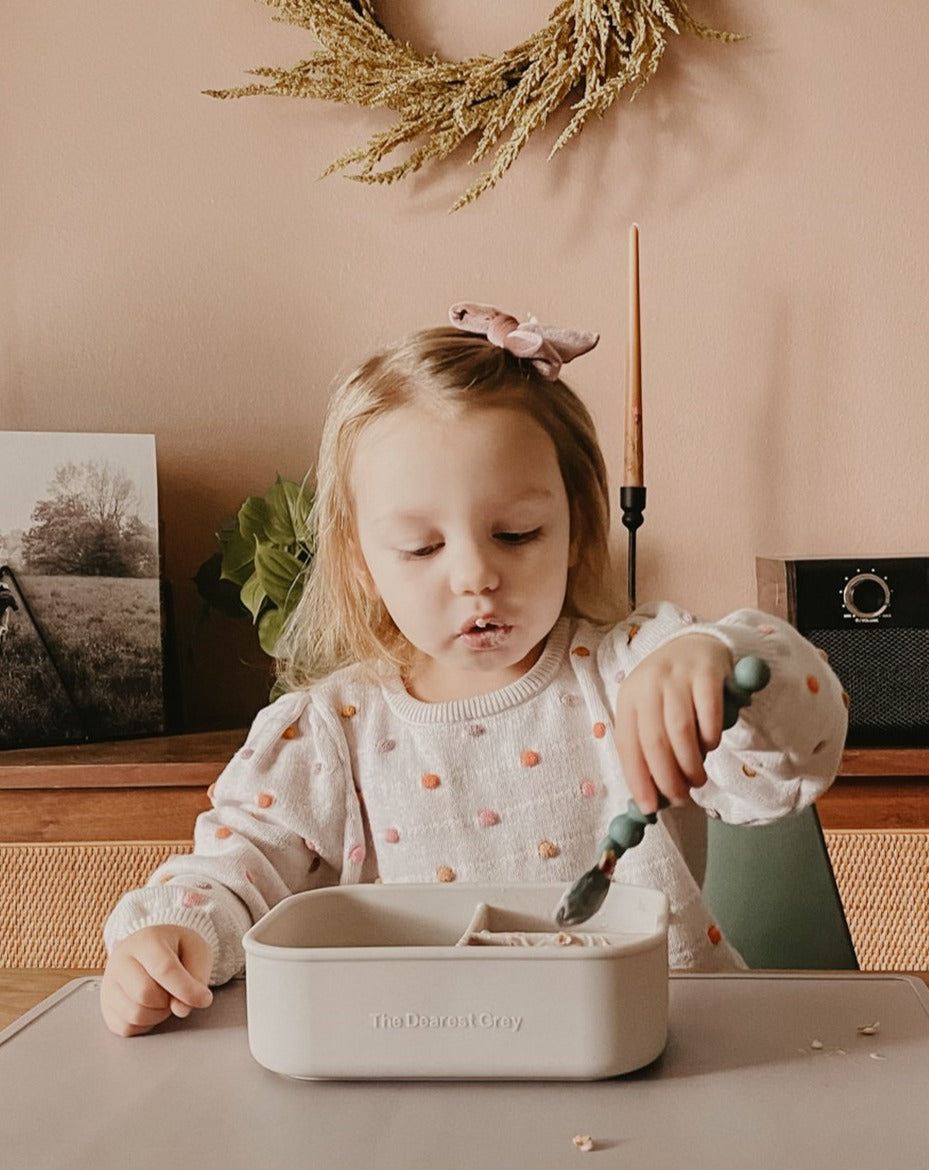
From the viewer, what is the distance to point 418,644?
0.94 meters

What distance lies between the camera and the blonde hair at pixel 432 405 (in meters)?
0.98

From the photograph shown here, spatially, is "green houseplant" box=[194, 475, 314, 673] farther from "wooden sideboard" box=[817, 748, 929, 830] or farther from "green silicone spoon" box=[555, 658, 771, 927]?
"green silicone spoon" box=[555, 658, 771, 927]

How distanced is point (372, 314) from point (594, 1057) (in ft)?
5.68

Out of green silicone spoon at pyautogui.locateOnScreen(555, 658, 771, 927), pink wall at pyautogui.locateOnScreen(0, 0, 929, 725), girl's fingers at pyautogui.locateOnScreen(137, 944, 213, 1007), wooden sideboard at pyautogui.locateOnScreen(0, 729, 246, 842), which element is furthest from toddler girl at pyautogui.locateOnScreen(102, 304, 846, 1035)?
pink wall at pyautogui.locateOnScreen(0, 0, 929, 725)

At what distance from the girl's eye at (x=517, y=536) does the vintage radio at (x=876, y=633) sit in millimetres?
897

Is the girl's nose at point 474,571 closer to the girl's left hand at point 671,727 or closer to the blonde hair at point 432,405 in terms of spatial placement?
the blonde hair at point 432,405

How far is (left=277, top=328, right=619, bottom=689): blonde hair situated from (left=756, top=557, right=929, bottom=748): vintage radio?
697 mm

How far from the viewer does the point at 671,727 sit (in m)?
0.59

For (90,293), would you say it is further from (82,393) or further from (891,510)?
(891,510)

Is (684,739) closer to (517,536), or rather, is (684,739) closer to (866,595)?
(517,536)

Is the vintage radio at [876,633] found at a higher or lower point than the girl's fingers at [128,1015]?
lower

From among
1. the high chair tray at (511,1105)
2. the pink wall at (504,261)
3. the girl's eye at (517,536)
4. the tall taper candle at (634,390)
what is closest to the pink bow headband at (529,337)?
the girl's eye at (517,536)

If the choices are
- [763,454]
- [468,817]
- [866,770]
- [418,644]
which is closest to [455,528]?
[418,644]

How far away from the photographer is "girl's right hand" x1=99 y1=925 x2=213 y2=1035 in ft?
1.99
